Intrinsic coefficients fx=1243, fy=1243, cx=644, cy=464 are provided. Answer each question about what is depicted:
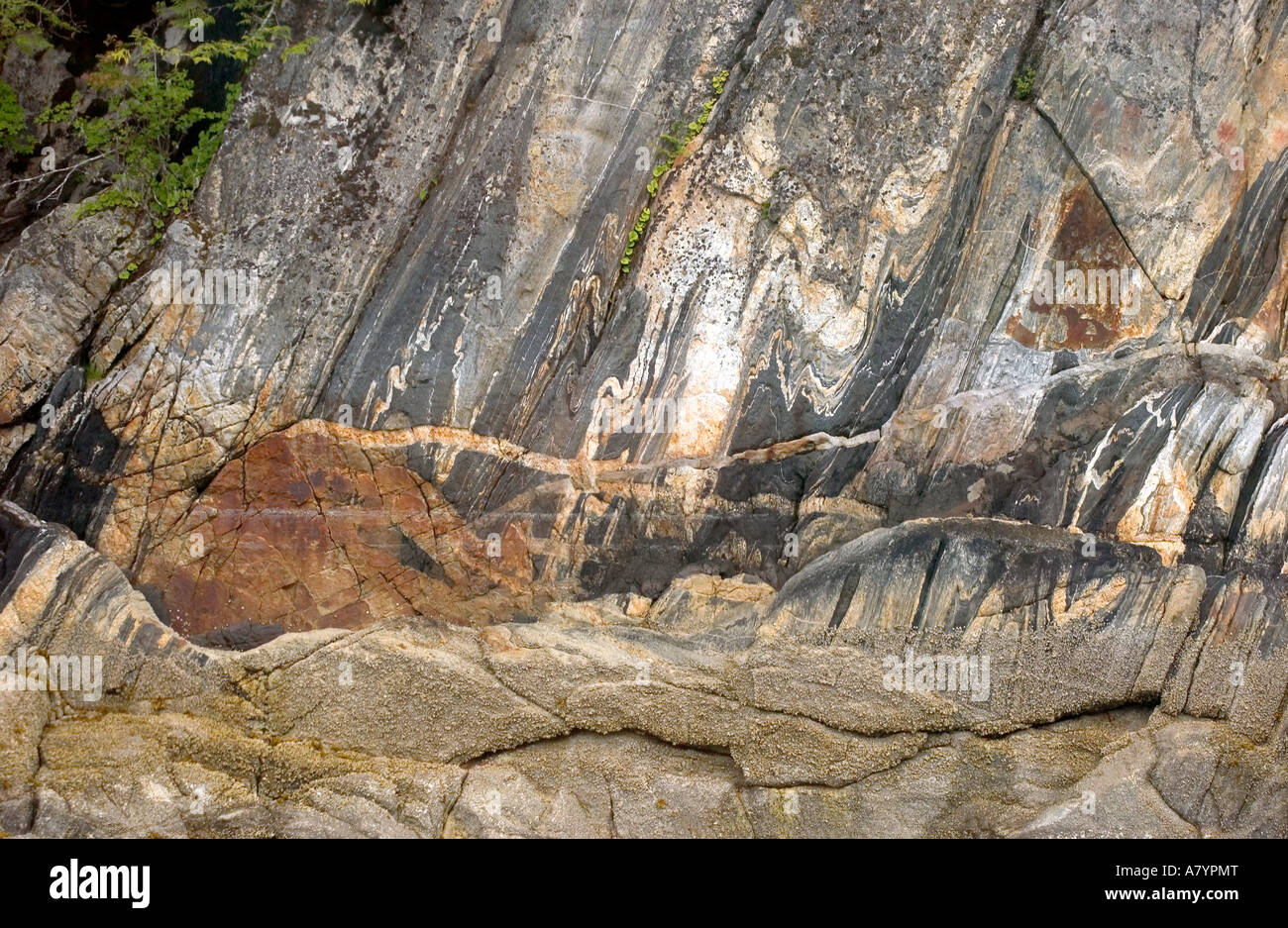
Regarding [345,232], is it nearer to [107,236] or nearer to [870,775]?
[107,236]

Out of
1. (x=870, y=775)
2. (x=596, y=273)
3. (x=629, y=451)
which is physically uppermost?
(x=596, y=273)

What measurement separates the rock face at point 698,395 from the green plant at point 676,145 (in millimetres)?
30

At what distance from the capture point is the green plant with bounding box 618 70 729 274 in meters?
9.01

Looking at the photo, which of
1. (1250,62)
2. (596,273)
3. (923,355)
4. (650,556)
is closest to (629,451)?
(650,556)

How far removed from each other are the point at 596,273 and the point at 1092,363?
12.0 ft

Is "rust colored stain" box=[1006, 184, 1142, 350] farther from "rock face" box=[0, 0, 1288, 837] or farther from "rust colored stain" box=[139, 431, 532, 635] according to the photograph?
"rust colored stain" box=[139, 431, 532, 635]

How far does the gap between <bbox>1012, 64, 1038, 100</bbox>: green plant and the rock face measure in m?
0.08

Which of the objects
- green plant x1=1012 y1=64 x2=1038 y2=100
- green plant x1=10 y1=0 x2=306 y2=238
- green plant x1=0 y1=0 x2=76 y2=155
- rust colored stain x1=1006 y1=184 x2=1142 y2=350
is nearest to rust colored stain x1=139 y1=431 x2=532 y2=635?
green plant x1=10 y1=0 x2=306 y2=238

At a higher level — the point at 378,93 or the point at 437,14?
the point at 437,14

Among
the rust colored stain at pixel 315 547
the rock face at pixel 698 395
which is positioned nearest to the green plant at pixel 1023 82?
the rock face at pixel 698 395

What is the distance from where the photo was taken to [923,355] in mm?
9023

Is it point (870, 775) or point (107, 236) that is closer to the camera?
point (870, 775)

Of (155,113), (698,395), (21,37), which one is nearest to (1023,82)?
(698,395)

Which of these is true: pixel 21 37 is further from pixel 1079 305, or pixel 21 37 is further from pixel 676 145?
pixel 1079 305
